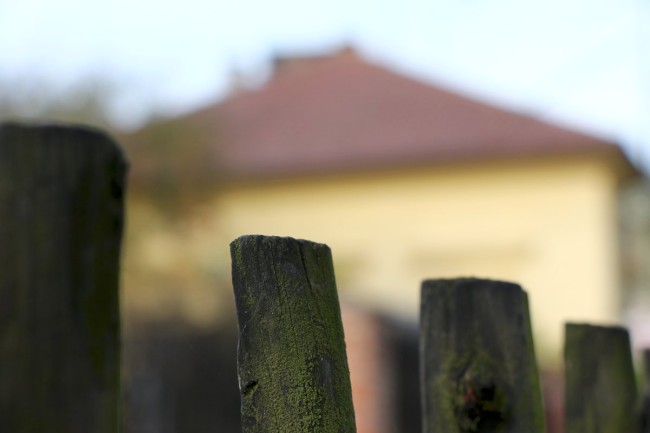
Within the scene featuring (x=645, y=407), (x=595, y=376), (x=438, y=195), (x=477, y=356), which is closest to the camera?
(x=477, y=356)

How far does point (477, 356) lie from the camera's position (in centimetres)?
197

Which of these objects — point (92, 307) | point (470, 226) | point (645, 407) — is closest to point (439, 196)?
point (470, 226)

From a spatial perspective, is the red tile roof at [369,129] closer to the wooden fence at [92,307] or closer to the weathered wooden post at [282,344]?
the wooden fence at [92,307]

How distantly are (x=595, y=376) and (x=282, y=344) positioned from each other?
46.7 inches

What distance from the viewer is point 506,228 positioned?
2244 centimetres

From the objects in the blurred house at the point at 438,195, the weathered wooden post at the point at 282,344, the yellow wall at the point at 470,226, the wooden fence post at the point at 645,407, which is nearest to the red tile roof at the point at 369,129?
the blurred house at the point at 438,195

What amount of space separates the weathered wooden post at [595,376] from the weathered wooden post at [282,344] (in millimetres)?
1063

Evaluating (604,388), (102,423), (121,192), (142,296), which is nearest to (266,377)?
(102,423)

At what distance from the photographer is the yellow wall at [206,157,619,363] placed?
21781 mm

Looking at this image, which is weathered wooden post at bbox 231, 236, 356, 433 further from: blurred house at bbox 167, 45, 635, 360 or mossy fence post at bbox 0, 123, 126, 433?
blurred house at bbox 167, 45, 635, 360

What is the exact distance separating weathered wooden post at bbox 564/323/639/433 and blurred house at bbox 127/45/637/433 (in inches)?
716

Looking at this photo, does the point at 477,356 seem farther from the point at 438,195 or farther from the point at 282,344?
the point at 438,195

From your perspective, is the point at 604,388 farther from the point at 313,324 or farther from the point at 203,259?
the point at 203,259

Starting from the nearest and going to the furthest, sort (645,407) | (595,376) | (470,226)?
(595,376) < (645,407) < (470,226)
